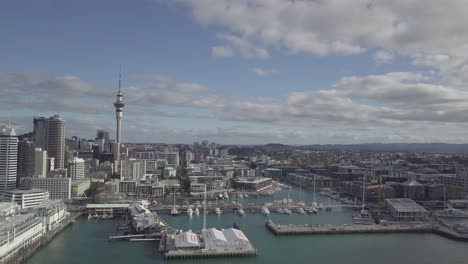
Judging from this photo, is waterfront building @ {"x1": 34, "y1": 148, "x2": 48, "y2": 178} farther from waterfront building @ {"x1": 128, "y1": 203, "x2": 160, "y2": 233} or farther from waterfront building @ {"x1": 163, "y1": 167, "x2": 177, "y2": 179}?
waterfront building @ {"x1": 128, "y1": 203, "x2": 160, "y2": 233}

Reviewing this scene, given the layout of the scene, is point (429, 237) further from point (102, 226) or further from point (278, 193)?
point (278, 193)

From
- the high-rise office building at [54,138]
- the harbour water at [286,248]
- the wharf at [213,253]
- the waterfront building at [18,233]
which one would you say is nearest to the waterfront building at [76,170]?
the high-rise office building at [54,138]

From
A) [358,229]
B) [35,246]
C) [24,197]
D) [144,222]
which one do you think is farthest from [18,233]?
[358,229]

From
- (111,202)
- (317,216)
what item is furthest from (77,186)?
(317,216)

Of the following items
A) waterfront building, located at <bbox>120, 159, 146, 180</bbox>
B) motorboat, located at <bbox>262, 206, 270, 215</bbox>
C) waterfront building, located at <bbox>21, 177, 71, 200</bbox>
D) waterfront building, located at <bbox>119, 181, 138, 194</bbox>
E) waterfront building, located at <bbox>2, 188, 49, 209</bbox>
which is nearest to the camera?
waterfront building, located at <bbox>2, 188, 49, 209</bbox>

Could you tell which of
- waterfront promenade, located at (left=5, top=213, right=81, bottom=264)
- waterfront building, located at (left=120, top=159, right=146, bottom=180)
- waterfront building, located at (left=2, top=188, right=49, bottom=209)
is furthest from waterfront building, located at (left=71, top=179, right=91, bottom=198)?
waterfront promenade, located at (left=5, top=213, right=81, bottom=264)

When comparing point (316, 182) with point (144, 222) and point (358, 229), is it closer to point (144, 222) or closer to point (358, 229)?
point (358, 229)

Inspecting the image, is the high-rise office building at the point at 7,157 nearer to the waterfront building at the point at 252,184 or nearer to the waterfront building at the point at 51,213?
the waterfront building at the point at 51,213
